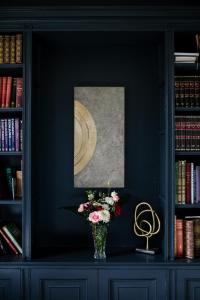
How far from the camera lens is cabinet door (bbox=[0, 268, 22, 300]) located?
135 inches

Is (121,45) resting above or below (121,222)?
above

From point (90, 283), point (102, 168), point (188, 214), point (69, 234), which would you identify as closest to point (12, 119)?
point (102, 168)

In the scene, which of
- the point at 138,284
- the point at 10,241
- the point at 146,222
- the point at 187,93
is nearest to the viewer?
the point at 138,284

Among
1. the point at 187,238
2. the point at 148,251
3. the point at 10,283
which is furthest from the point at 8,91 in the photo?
the point at 187,238

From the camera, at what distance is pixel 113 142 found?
393cm

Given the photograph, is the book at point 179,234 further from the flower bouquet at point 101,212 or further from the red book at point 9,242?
the red book at point 9,242

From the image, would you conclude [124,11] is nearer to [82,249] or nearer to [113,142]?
[113,142]

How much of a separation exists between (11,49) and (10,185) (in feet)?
3.76

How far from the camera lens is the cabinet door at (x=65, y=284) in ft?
11.3

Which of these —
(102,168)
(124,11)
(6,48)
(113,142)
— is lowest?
(102,168)

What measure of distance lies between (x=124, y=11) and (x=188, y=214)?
1.85m

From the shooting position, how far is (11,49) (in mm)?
3520

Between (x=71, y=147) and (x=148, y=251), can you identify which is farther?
(x=71, y=147)

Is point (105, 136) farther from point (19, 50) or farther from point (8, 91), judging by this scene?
point (19, 50)
